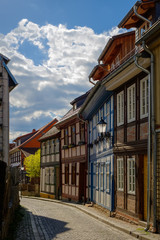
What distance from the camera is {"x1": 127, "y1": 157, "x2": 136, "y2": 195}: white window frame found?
14648mm

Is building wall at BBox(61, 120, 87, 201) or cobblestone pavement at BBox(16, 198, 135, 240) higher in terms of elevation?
building wall at BBox(61, 120, 87, 201)

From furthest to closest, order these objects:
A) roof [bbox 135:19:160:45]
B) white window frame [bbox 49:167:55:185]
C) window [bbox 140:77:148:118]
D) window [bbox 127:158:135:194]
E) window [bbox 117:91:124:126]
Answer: white window frame [bbox 49:167:55:185] → window [bbox 117:91:124:126] → window [bbox 127:158:135:194] → window [bbox 140:77:148:118] → roof [bbox 135:19:160:45]

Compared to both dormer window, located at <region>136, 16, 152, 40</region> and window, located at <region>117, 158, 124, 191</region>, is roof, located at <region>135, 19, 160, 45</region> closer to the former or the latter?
dormer window, located at <region>136, 16, 152, 40</region>

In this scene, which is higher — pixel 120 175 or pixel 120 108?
pixel 120 108

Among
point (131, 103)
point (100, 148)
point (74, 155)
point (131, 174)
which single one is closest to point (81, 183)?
point (74, 155)

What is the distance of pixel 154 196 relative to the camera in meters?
12.1

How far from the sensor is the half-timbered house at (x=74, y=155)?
26.6 meters

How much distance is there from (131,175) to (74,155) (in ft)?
45.7

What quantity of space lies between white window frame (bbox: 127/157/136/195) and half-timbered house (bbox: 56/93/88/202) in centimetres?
1042

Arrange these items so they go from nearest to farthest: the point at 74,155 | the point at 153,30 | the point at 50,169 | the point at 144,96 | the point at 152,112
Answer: the point at 153,30 → the point at 152,112 → the point at 144,96 → the point at 74,155 → the point at 50,169

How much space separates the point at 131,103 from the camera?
1484 centimetres

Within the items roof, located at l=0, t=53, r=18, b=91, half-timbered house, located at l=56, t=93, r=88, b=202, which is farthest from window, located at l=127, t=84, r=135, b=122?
roof, located at l=0, t=53, r=18, b=91

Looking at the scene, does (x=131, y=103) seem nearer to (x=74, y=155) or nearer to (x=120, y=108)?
(x=120, y=108)

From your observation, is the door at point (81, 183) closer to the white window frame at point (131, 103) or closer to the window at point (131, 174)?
the window at point (131, 174)
